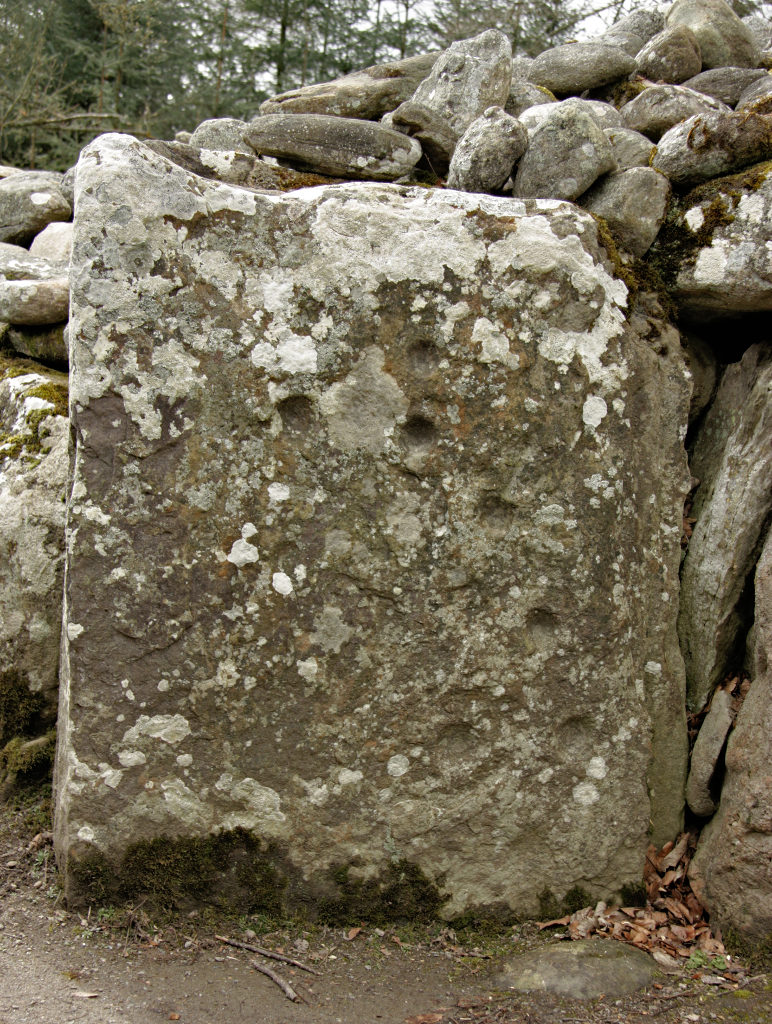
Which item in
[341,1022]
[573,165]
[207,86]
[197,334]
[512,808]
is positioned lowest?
[341,1022]

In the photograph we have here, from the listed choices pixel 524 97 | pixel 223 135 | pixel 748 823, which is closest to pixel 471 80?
pixel 524 97

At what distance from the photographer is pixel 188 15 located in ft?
39.0

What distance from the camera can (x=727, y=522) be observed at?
13.6 feet

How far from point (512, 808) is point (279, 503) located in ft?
5.62

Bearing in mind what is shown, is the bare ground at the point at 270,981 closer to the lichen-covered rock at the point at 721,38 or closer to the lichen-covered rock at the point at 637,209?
the lichen-covered rock at the point at 637,209

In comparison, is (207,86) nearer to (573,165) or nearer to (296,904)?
(573,165)

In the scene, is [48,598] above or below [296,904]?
above

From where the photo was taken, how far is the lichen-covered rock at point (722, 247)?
13.2 ft

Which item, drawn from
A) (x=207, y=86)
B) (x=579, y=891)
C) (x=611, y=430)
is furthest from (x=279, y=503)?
(x=207, y=86)

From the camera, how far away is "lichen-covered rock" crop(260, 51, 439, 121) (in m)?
5.55

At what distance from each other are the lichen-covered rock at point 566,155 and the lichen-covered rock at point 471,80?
113 cm

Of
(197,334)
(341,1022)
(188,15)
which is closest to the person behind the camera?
(341,1022)

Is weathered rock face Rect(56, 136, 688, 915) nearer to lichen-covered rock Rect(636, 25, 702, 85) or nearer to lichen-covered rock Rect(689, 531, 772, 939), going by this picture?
lichen-covered rock Rect(689, 531, 772, 939)

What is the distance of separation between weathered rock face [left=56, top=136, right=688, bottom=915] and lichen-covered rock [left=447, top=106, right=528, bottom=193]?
64 centimetres
